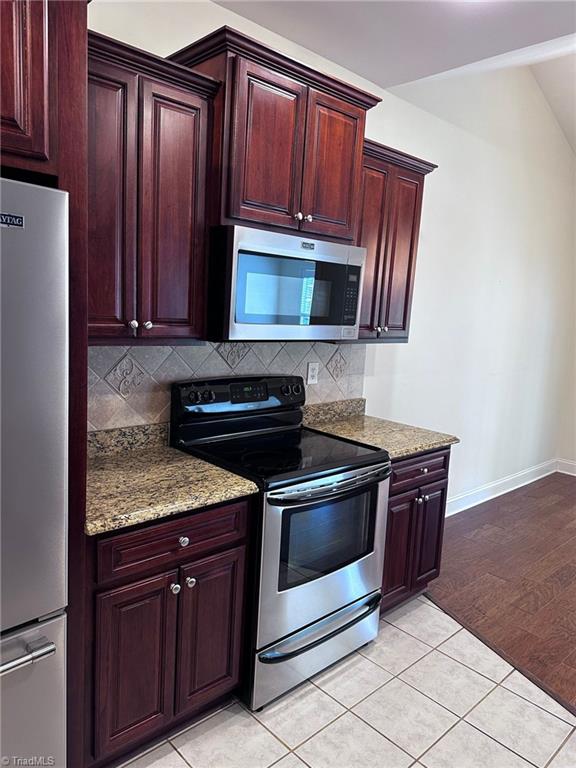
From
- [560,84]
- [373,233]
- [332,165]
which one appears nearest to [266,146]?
[332,165]

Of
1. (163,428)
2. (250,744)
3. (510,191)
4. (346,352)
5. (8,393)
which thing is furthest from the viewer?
(510,191)

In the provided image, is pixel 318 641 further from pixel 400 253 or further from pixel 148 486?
pixel 400 253

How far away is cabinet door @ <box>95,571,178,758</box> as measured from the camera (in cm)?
170

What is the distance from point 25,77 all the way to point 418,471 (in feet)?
7.33

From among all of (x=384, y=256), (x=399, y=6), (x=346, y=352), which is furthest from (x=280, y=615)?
(x=399, y=6)

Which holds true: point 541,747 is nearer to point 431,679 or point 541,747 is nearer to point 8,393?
point 431,679

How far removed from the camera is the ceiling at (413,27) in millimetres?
2225

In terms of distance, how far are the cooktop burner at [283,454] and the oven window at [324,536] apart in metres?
0.15

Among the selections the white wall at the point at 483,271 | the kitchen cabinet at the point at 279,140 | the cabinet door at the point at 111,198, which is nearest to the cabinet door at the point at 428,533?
the white wall at the point at 483,271

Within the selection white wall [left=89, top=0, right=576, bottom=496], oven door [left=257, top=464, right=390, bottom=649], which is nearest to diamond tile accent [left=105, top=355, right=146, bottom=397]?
oven door [left=257, top=464, right=390, bottom=649]

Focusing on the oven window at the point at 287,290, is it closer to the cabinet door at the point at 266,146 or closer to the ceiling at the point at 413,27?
the cabinet door at the point at 266,146

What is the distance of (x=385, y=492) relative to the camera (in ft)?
8.23

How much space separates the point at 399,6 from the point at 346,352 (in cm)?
167

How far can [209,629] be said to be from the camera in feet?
6.46
